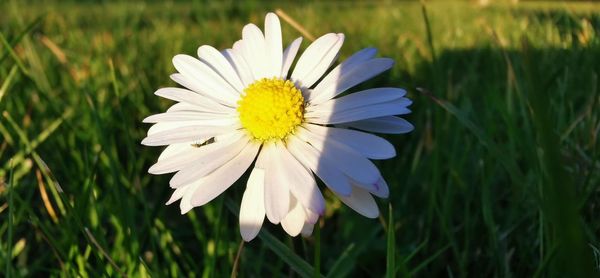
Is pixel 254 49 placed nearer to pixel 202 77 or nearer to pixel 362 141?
pixel 202 77

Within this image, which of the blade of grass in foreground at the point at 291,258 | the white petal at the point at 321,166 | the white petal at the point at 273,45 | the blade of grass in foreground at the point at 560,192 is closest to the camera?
the blade of grass in foreground at the point at 560,192

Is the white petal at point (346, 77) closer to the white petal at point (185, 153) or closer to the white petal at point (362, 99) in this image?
the white petal at point (362, 99)

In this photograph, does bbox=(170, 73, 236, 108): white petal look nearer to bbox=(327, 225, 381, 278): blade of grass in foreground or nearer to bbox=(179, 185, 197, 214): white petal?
bbox=(179, 185, 197, 214): white petal

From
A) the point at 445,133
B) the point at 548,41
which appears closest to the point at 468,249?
the point at 445,133

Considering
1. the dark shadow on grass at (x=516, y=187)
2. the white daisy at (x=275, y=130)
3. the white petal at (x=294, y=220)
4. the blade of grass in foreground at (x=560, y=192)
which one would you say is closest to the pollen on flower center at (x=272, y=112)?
the white daisy at (x=275, y=130)

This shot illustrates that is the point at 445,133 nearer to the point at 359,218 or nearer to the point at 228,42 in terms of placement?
the point at 359,218

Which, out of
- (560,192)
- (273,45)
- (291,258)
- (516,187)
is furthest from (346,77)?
(516,187)
